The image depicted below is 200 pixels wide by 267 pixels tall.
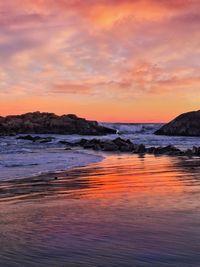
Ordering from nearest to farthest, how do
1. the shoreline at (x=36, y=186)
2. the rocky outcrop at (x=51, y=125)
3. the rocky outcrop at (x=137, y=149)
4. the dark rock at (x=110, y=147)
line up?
the shoreline at (x=36, y=186)
the rocky outcrop at (x=137, y=149)
the dark rock at (x=110, y=147)
the rocky outcrop at (x=51, y=125)

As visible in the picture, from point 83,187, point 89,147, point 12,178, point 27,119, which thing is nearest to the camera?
point 83,187

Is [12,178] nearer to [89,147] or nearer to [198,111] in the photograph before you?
[89,147]

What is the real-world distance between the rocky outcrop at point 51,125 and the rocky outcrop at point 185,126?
1119 centimetres

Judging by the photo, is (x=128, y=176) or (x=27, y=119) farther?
(x=27, y=119)

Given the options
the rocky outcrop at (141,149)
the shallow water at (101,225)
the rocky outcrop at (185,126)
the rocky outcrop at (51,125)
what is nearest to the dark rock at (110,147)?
the rocky outcrop at (141,149)

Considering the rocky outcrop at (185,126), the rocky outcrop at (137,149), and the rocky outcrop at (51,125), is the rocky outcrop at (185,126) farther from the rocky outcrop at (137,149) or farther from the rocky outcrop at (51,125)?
the rocky outcrop at (137,149)

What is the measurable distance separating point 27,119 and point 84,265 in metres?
86.4

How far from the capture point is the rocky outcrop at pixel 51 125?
3196 inches

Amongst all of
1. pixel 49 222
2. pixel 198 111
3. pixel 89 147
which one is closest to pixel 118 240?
pixel 49 222

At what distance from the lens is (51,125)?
280 feet

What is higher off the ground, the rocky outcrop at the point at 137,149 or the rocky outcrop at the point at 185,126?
the rocky outcrop at the point at 185,126

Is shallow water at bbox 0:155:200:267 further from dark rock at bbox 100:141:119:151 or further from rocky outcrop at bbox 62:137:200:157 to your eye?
dark rock at bbox 100:141:119:151

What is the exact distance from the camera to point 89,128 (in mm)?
80875

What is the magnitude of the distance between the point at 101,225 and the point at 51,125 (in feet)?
258
